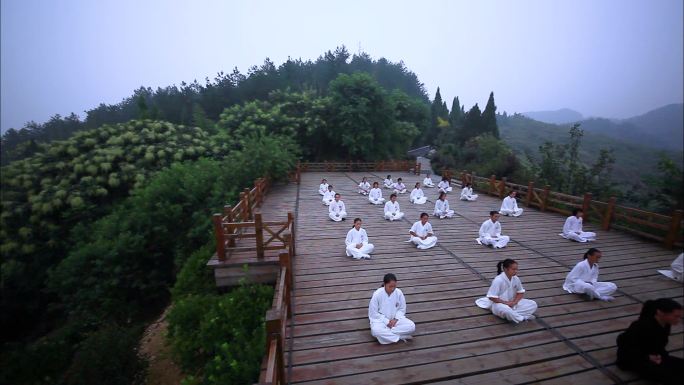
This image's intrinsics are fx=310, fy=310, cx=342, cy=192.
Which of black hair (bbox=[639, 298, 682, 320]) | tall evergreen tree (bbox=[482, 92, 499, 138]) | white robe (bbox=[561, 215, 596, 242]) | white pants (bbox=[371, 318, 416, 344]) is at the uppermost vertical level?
tall evergreen tree (bbox=[482, 92, 499, 138])

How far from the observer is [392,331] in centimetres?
444

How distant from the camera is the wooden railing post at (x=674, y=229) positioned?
7.79 m

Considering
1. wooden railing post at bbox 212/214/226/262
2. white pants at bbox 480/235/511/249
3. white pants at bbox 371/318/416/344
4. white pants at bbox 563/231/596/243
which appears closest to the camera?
white pants at bbox 371/318/416/344

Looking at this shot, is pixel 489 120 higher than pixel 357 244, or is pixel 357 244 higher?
pixel 489 120

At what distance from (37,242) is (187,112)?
107ft

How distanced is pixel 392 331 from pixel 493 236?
5194 millimetres

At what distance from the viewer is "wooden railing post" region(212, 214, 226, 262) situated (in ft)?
21.2

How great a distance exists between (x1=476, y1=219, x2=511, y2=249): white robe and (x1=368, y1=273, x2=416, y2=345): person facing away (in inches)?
183

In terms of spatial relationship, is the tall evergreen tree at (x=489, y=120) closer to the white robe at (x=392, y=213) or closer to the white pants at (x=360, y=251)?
the white robe at (x=392, y=213)

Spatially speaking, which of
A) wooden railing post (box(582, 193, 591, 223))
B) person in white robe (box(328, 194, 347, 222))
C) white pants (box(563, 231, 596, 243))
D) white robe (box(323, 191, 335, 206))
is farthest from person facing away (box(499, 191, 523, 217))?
white robe (box(323, 191, 335, 206))

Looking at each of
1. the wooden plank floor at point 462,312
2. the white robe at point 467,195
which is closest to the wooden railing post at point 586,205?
the wooden plank floor at point 462,312

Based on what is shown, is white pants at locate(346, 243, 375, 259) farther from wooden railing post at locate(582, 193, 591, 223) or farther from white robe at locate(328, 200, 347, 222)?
wooden railing post at locate(582, 193, 591, 223)

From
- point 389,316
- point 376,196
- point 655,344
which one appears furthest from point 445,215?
point 655,344

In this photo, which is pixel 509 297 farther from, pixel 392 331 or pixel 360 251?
pixel 360 251
